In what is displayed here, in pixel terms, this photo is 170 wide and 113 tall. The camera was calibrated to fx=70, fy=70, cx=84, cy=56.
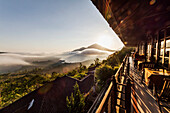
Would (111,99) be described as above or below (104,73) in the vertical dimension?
above

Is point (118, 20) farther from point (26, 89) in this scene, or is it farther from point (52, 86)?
point (26, 89)

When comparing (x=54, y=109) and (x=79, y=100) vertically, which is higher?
(x=79, y=100)

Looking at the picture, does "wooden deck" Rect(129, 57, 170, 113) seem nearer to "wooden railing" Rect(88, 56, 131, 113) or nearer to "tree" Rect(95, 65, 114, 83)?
"wooden railing" Rect(88, 56, 131, 113)

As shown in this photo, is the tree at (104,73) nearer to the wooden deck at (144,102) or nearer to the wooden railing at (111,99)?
the wooden deck at (144,102)

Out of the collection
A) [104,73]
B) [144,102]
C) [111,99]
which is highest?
[111,99]

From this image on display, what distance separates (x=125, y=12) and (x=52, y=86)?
47.3ft

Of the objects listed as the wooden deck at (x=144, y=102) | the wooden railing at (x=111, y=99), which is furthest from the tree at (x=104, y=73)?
the wooden railing at (x=111, y=99)

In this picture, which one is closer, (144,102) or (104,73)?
(144,102)

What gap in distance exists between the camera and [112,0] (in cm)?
117

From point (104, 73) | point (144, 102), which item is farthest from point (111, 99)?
point (104, 73)

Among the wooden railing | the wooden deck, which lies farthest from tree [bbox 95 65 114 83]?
the wooden railing

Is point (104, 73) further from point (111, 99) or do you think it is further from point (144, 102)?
point (111, 99)

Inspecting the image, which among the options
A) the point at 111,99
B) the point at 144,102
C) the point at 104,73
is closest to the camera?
the point at 111,99


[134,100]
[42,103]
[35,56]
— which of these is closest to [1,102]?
[35,56]
